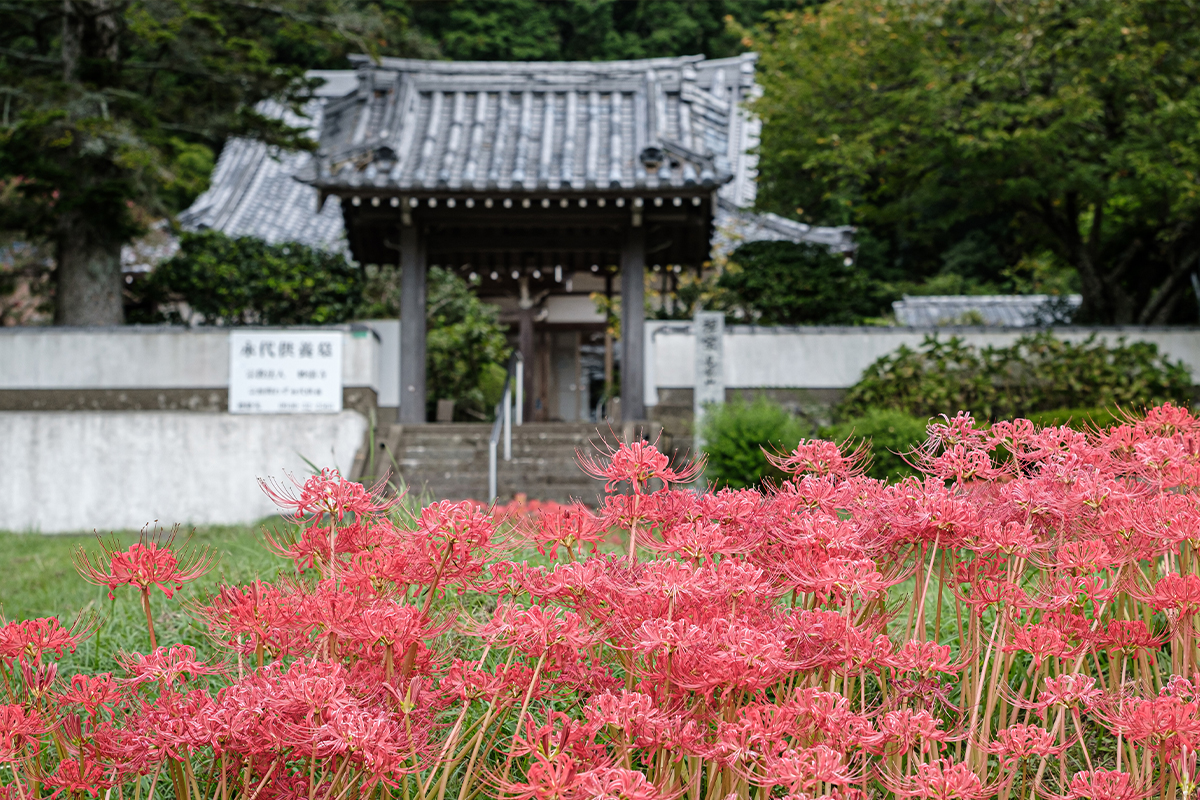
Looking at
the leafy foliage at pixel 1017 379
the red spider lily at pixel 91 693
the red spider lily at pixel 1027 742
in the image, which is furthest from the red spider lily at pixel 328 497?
the leafy foliage at pixel 1017 379

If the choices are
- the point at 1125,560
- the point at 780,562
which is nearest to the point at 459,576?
the point at 780,562

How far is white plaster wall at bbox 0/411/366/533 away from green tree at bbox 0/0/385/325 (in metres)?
1.37

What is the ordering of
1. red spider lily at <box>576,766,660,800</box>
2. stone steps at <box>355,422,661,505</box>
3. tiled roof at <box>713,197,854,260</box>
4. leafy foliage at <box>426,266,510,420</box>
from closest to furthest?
red spider lily at <box>576,766,660,800</box> < stone steps at <box>355,422,661,505</box> < leafy foliage at <box>426,266,510,420</box> < tiled roof at <box>713,197,854,260</box>

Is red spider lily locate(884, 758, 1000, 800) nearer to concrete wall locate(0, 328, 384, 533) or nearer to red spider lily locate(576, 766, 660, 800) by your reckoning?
red spider lily locate(576, 766, 660, 800)

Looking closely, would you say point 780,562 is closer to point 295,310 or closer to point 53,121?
point 53,121

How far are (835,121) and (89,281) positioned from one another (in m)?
8.96

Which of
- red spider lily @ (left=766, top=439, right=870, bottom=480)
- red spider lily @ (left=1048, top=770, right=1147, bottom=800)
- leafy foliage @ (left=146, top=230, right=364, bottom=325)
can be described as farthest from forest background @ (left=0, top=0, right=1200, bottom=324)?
red spider lily @ (left=1048, top=770, right=1147, bottom=800)

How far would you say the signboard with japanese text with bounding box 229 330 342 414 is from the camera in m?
9.96

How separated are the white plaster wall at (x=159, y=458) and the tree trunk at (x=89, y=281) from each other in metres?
1.18

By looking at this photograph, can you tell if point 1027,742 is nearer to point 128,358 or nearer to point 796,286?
point 128,358

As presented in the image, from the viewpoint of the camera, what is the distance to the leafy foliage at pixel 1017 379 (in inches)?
369

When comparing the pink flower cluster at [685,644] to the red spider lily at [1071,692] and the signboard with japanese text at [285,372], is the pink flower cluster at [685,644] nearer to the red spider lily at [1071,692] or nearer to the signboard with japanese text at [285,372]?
the red spider lily at [1071,692]

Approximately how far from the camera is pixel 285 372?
10.0m

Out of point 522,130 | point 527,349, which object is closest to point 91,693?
point 522,130
